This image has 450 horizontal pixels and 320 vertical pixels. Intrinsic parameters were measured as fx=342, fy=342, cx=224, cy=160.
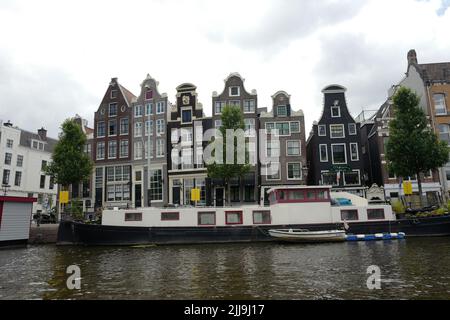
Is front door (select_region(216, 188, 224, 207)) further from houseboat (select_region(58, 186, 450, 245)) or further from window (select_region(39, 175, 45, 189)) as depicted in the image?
window (select_region(39, 175, 45, 189))

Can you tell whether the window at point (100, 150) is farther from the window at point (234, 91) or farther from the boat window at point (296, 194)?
the boat window at point (296, 194)

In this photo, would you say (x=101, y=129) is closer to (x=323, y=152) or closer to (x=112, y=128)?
(x=112, y=128)

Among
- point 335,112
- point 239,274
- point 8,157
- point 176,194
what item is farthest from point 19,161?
point 239,274

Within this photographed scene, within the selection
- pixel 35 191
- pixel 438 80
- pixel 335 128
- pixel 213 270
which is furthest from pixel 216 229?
pixel 35 191

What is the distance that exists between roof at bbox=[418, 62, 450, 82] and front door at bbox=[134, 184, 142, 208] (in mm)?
38331

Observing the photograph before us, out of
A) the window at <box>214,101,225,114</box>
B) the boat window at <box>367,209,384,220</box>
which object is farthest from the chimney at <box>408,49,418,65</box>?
the boat window at <box>367,209,384,220</box>

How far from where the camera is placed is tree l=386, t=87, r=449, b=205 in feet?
104

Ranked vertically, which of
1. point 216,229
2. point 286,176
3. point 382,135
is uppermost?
point 382,135

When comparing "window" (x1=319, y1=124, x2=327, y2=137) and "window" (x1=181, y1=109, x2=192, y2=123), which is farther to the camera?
"window" (x1=181, y1=109, x2=192, y2=123)

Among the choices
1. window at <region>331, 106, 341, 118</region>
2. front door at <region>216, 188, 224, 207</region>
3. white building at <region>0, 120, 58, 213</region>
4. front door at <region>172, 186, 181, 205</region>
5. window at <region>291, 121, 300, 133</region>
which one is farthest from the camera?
white building at <region>0, 120, 58, 213</region>

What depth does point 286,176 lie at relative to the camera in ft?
137

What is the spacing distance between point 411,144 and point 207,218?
66.1 ft

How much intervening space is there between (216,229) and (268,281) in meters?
14.5
